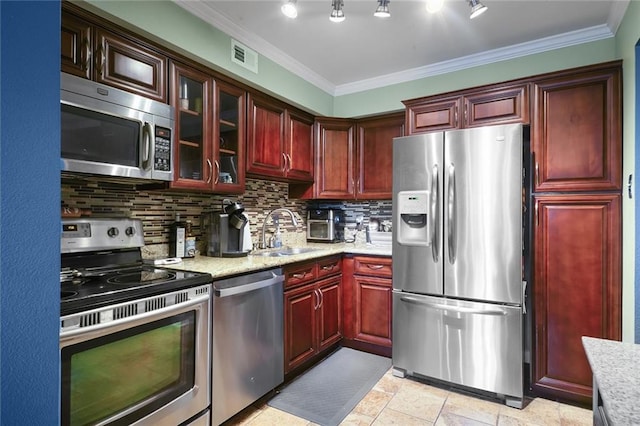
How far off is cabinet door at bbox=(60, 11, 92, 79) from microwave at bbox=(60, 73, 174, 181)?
0.07 meters

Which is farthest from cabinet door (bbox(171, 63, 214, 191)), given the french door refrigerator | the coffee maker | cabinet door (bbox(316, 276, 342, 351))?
the french door refrigerator

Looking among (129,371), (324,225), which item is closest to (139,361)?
(129,371)

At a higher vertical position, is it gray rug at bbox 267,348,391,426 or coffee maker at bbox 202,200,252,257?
coffee maker at bbox 202,200,252,257

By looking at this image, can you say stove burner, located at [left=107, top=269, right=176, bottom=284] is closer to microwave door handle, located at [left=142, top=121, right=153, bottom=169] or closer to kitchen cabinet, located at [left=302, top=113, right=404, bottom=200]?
microwave door handle, located at [left=142, top=121, right=153, bottom=169]

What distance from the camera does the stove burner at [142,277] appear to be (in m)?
1.63

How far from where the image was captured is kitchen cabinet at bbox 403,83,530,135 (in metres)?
2.44

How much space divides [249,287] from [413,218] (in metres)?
1.28

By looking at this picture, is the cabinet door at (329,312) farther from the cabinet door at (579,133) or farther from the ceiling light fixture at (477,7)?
the ceiling light fixture at (477,7)

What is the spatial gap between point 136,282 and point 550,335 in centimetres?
256

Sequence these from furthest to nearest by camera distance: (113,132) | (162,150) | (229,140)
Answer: (229,140), (162,150), (113,132)

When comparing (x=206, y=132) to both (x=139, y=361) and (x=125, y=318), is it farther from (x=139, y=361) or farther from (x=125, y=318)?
(x=139, y=361)

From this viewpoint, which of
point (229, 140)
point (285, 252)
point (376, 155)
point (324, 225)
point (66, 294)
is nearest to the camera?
point (66, 294)

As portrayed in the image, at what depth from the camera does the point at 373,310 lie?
9.86 feet

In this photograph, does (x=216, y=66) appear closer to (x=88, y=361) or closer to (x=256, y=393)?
(x=88, y=361)
